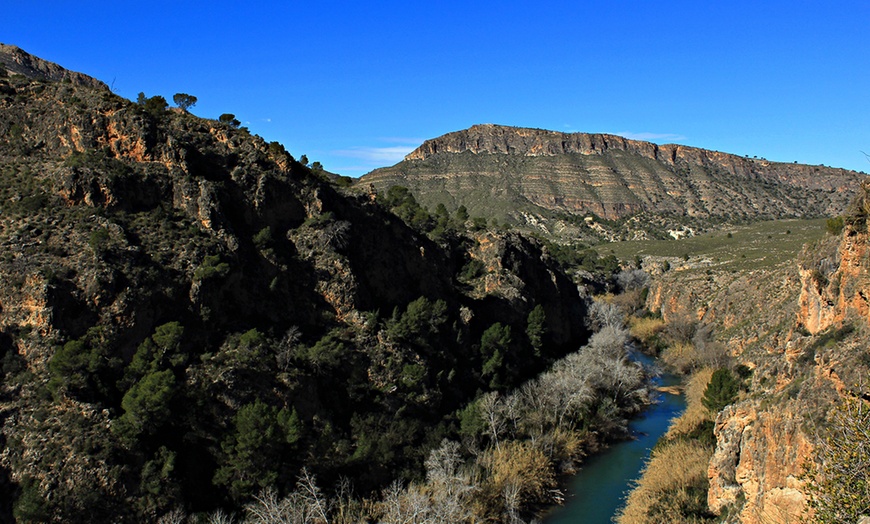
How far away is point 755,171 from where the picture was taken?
18312 cm

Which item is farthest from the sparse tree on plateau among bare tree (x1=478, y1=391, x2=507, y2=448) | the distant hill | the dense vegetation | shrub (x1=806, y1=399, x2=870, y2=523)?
the distant hill

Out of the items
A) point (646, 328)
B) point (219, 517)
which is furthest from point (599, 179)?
point (219, 517)

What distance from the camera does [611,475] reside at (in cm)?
4097

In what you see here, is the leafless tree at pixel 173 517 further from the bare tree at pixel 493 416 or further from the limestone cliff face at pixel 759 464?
the limestone cliff face at pixel 759 464

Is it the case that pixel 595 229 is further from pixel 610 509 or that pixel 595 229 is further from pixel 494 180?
pixel 610 509

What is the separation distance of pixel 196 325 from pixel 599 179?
146831mm

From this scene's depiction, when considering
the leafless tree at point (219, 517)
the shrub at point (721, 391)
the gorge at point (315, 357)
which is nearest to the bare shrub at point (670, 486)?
the gorge at point (315, 357)

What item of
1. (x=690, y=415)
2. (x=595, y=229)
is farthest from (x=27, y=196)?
(x=595, y=229)

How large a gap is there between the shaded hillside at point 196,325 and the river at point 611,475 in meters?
9.45

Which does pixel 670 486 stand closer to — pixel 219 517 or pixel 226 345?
pixel 219 517

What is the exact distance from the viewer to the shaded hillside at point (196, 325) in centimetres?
3059

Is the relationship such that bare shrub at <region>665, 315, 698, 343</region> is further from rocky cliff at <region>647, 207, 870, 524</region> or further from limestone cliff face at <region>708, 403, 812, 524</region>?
limestone cliff face at <region>708, 403, 812, 524</region>

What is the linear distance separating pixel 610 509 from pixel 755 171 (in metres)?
176

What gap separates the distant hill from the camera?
155 m
